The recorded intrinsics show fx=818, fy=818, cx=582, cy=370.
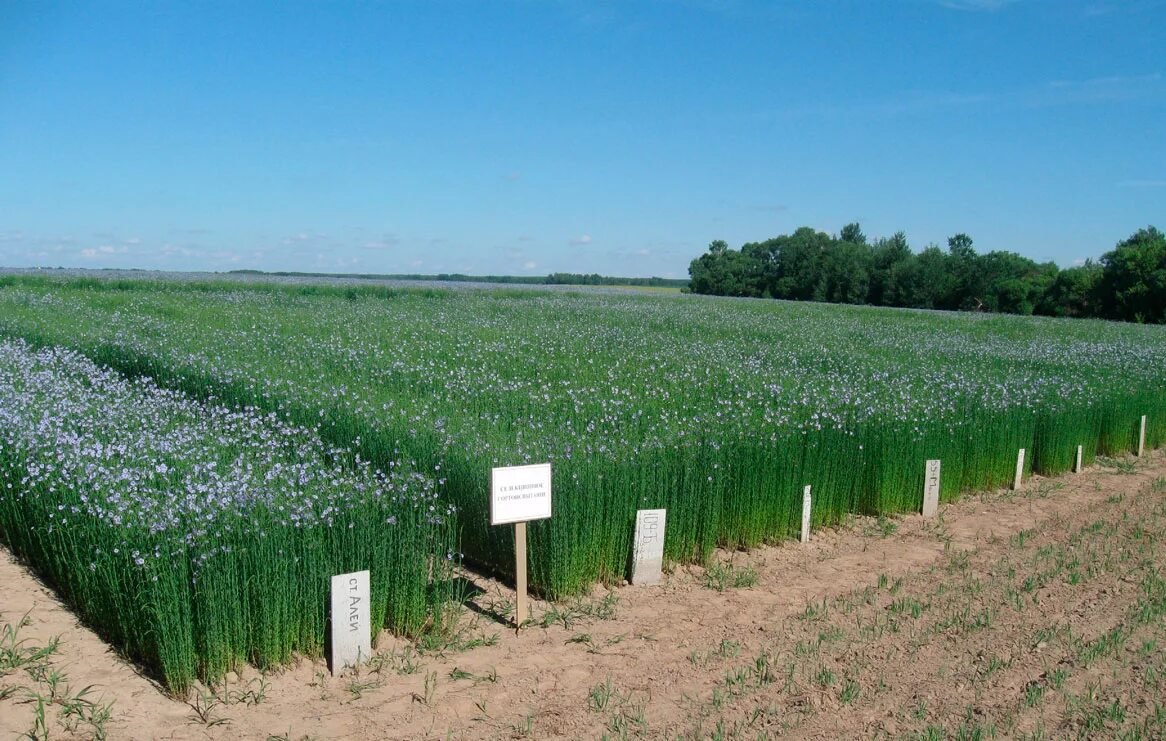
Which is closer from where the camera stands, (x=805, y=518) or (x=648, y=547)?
(x=648, y=547)

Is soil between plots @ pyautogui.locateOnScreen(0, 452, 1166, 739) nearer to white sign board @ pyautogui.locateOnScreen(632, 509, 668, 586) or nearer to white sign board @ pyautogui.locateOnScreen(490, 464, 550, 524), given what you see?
white sign board @ pyautogui.locateOnScreen(632, 509, 668, 586)

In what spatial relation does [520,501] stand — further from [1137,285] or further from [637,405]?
[1137,285]

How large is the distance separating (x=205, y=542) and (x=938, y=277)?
240 ft

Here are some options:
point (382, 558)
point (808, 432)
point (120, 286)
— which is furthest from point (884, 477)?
point (120, 286)

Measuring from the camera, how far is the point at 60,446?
24.5 ft

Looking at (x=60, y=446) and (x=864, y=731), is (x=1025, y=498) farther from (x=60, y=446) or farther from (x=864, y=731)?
(x=60, y=446)

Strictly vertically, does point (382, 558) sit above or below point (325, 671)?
above

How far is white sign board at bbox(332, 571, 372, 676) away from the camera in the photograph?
18.7 ft

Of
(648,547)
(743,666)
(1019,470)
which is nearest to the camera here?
(743,666)

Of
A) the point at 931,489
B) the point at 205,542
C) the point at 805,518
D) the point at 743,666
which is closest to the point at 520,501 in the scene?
the point at 743,666

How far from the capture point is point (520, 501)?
652 cm

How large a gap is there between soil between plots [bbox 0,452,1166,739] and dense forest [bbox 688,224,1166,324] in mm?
56036

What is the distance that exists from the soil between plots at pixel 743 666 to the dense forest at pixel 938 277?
56.0m

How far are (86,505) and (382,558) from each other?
2.32m
